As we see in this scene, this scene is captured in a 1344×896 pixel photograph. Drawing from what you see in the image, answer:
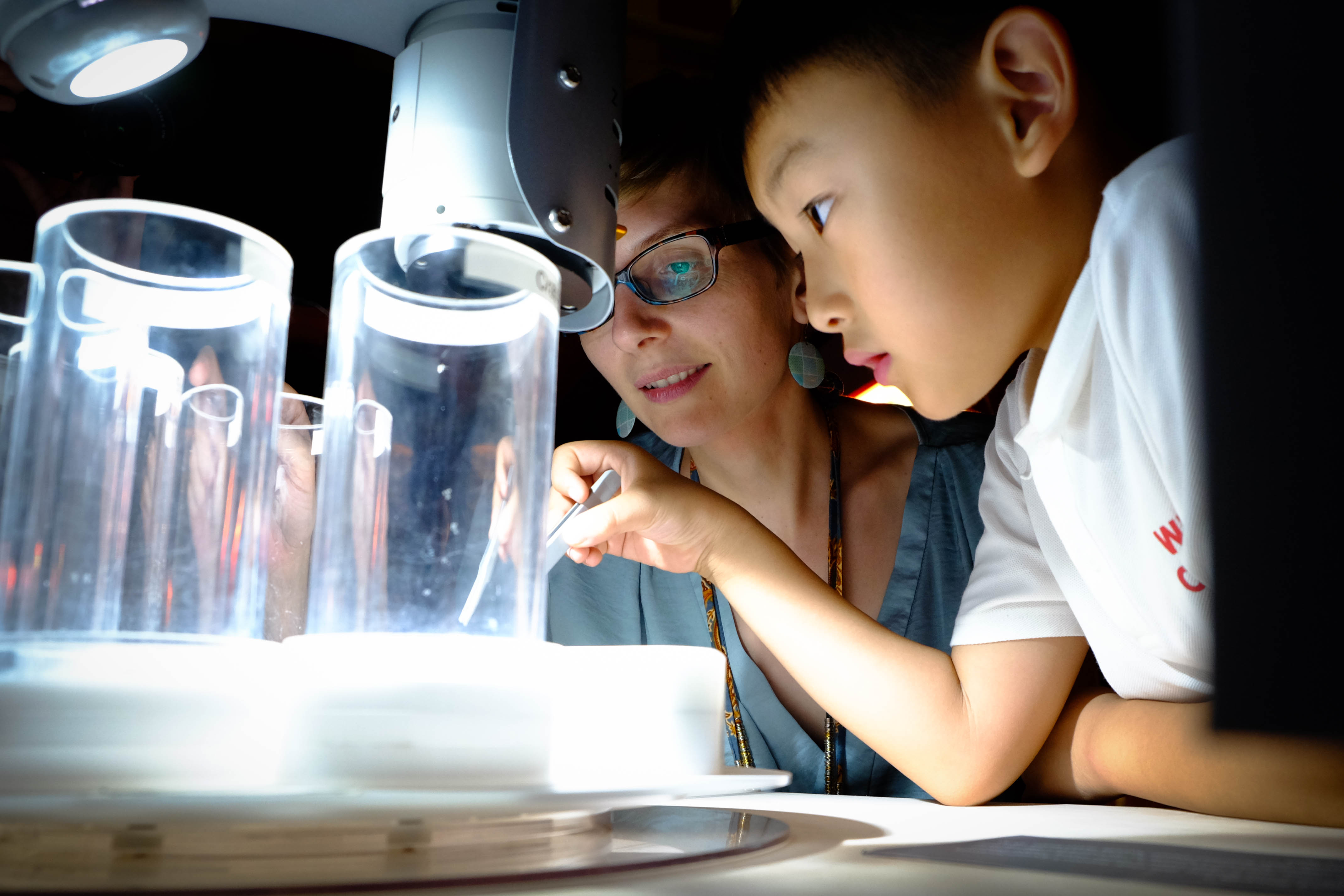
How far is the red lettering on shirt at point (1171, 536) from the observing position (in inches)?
28.1

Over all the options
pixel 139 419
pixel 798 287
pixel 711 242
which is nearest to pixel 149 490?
pixel 139 419

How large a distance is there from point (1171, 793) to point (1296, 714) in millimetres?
637

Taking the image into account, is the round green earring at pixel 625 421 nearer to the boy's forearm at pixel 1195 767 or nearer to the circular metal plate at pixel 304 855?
the boy's forearm at pixel 1195 767

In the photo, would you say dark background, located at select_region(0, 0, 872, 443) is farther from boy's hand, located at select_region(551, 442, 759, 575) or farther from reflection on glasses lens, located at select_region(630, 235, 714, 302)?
reflection on glasses lens, located at select_region(630, 235, 714, 302)

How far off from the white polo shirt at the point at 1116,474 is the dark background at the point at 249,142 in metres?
0.42

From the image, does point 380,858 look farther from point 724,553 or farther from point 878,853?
point 724,553

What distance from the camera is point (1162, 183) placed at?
60 centimetres

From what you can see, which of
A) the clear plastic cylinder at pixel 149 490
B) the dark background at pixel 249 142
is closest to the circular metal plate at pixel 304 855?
the clear plastic cylinder at pixel 149 490

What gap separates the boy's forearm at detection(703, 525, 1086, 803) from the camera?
852 millimetres

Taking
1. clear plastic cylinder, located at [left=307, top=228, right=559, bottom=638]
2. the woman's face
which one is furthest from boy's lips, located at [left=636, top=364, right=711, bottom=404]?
clear plastic cylinder, located at [left=307, top=228, right=559, bottom=638]

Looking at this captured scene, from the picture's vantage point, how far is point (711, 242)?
1113 millimetres

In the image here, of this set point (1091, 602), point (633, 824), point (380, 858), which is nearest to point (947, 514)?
point (1091, 602)

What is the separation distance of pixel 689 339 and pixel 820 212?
341 mm

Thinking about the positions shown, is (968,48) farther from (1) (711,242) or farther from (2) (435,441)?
(2) (435,441)
